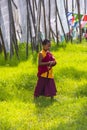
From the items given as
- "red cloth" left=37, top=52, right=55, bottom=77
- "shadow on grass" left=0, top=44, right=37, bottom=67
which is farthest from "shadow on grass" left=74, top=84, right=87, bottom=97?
"shadow on grass" left=0, top=44, right=37, bottom=67

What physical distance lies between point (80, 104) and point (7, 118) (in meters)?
1.40

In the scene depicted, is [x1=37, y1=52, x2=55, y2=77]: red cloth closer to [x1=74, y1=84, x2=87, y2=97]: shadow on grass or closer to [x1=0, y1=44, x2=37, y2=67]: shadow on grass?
[x1=74, y1=84, x2=87, y2=97]: shadow on grass

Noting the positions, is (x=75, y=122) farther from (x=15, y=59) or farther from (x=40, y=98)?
(x=15, y=59)

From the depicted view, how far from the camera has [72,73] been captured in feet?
28.8

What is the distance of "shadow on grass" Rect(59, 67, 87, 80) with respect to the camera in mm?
8586

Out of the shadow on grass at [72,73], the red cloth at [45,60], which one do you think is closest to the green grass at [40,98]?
the shadow on grass at [72,73]

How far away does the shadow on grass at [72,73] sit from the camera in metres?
8.59

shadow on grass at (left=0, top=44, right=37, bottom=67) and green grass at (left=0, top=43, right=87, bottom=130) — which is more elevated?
green grass at (left=0, top=43, right=87, bottom=130)

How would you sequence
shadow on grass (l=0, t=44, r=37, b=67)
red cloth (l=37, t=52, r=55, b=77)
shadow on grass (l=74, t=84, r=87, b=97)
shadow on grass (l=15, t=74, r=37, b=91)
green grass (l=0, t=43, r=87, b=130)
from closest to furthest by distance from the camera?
green grass (l=0, t=43, r=87, b=130), red cloth (l=37, t=52, r=55, b=77), shadow on grass (l=74, t=84, r=87, b=97), shadow on grass (l=15, t=74, r=37, b=91), shadow on grass (l=0, t=44, r=37, b=67)

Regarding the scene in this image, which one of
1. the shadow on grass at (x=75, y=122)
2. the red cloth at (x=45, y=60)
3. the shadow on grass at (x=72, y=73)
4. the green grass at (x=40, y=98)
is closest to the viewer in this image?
the shadow on grass at (x=75, y=122)

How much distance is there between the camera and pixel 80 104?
6555 mm

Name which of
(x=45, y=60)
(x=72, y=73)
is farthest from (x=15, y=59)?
(x=45, y=60)

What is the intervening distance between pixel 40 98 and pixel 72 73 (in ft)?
5.90

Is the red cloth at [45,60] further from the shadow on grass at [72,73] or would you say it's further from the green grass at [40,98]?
the shadow on grass at [72,73]
